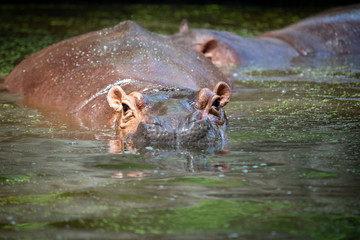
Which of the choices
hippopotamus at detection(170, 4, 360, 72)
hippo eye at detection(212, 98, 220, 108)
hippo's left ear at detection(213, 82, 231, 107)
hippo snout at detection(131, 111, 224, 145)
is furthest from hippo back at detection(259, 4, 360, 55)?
hippo snout at detection(131, 111, 224, 145)

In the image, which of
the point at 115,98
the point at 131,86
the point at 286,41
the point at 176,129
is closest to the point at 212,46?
the point at 286,41

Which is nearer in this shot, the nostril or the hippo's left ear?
the nostril

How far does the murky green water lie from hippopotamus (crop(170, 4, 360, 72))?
3.67 m

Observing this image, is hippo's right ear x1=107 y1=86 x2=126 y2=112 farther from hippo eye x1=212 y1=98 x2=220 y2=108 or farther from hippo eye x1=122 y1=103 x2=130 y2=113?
hippo eye x1=212 y1=98 x2=220 y2=108

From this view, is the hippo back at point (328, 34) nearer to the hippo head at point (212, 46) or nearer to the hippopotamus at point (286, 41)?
the hippopotamus at point (286, 41)

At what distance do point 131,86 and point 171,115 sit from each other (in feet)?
4.28

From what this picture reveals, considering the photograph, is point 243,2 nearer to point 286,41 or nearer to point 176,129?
point 286,41

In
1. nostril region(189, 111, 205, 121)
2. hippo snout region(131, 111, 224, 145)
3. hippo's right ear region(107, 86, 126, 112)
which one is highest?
hippo's right ear region(107, 86, 126, 112)

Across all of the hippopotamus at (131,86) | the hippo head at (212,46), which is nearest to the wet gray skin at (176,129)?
the hippopotamus at (131,86)

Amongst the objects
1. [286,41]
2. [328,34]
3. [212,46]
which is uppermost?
[328,34]

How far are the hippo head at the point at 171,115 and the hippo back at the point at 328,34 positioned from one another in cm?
612

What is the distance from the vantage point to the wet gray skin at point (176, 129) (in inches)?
162

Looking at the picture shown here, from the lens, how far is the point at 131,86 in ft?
17.9

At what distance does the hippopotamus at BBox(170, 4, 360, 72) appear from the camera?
32.7 feet
